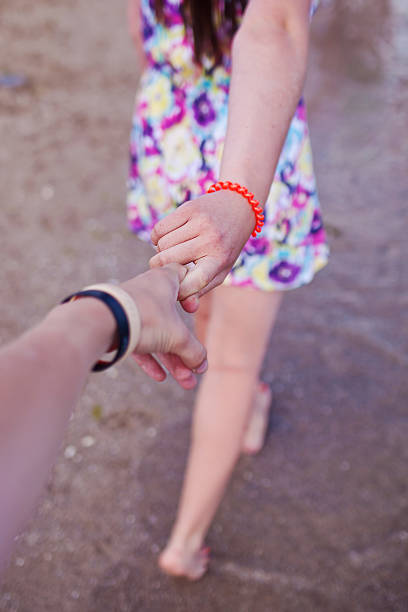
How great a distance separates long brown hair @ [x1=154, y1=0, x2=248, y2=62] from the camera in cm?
130

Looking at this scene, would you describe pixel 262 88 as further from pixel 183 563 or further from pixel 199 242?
pixel 183 563

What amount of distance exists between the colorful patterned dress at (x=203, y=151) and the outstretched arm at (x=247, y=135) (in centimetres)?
18

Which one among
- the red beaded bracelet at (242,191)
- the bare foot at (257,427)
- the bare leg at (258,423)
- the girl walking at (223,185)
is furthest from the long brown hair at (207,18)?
the bare foot at (257,427)

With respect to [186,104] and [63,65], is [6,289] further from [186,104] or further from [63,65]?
[63,65]

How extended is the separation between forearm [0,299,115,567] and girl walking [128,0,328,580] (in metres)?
0.29

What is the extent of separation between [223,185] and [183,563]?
1.08 metres

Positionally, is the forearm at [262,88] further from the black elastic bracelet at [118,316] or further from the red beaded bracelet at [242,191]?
the black elastic bracelet at [118,316]

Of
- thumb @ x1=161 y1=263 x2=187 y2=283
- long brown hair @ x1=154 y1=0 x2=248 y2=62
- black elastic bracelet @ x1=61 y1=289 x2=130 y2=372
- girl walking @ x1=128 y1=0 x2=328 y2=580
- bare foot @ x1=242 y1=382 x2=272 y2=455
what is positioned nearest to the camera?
black elastic bracelet @ x1=61 y1=289 x2=130 y2=372

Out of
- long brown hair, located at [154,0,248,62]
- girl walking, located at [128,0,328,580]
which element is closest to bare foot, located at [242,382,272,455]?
girl walking, located at [128,0,328,580]

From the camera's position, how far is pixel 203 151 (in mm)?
1437

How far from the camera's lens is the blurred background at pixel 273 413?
1.73 metres

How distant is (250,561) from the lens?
5.81 feet

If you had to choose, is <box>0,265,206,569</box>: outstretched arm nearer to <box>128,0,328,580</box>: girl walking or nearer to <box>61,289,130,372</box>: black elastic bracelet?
<box>61,289,130,372</box>: black elastic bracelet

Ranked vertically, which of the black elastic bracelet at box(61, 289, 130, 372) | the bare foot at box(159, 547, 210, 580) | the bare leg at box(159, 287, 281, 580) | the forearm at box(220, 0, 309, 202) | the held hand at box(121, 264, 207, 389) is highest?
the forearm at box(220, 0, 309, 202)
